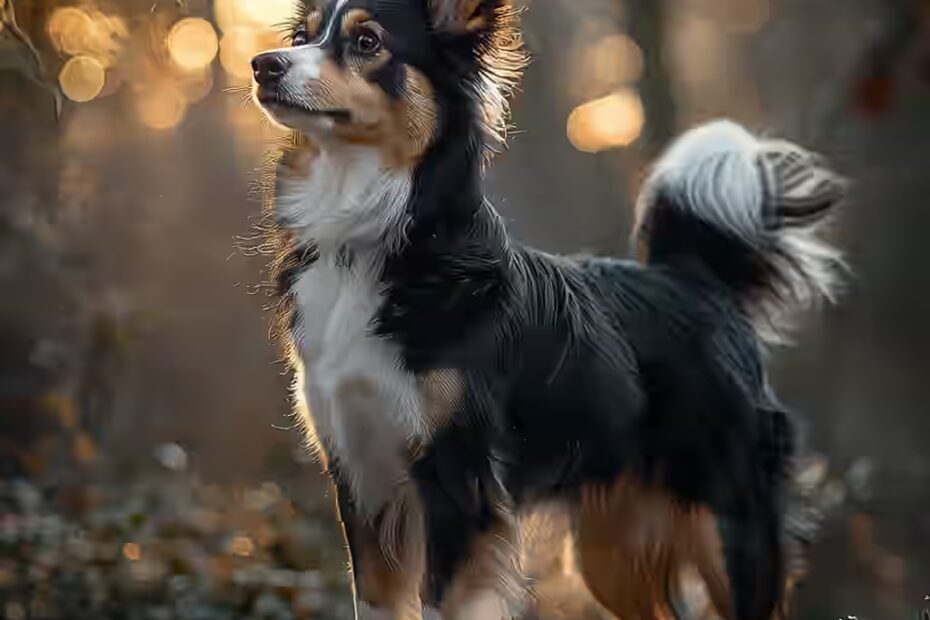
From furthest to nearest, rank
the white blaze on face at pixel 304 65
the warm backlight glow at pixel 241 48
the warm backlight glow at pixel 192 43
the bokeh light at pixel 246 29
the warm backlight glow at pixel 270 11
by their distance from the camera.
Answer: the warm backlight glow at pixel 192 43 < the warm backlight glow at pixel 241 48 < the bokeh light at pixel 246 29 < the warm backlight glow at pixel 270 11 < the white blaze on face at pixel 304 65

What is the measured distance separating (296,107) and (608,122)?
1.09 meters

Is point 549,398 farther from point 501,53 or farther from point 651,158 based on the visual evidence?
point 651,158

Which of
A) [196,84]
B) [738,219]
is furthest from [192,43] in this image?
[738,219]

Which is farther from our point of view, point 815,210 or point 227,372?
point 227,372

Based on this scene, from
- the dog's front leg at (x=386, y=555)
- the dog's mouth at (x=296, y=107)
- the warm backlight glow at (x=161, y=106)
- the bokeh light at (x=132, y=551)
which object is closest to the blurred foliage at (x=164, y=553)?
the bokeh light at (x=132, y=551)

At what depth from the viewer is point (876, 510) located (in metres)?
2.39

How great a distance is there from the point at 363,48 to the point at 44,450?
1574mm

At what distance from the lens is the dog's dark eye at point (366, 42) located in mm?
1420

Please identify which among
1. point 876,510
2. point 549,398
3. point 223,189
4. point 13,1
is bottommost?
point 876,510

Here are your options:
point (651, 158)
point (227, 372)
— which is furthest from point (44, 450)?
point (651, 158)

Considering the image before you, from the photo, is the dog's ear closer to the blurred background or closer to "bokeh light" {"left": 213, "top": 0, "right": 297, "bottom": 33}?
"bokeh light" {"left": 213, "top": 0, "right": 297, "bottom": 33}

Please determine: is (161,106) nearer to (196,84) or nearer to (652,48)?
(196,84)

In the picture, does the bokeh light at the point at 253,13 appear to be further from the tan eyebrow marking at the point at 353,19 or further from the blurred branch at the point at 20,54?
the blurred branch at the point at 20,54

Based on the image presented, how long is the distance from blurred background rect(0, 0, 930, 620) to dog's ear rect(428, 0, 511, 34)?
626mm
